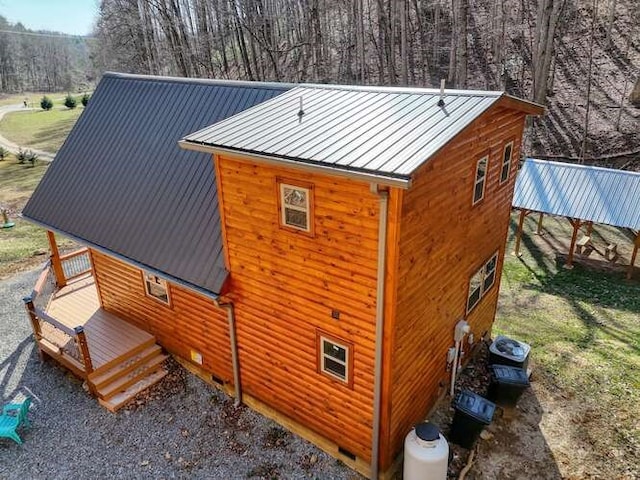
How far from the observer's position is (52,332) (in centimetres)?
1095

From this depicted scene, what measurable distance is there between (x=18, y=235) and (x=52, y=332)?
431 inches

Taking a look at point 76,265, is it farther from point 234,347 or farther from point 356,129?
point 356,129

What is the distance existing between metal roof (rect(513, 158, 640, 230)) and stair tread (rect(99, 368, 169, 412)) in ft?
44.7

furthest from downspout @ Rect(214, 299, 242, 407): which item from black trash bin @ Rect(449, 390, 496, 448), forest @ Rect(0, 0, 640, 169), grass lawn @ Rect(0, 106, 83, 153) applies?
grass lawn @ Rect(0, 106, 83, 153)

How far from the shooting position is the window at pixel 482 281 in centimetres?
970

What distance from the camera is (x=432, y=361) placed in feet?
28.2

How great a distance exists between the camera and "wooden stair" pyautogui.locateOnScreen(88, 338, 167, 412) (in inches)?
375

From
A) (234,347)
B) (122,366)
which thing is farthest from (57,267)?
(234,347)

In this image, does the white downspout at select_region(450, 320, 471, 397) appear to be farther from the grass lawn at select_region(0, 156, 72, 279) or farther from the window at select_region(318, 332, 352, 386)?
the grass lawn at select_region(0, 156, 72, 279)

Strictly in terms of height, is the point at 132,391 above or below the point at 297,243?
below

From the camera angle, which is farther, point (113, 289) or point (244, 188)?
point (113, 289)

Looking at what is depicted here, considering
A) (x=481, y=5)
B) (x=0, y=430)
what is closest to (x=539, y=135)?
(x=481, y=5)

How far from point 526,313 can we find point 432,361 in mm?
6160

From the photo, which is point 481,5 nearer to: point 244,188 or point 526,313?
point 526,313
